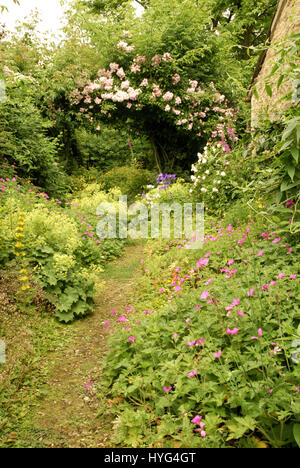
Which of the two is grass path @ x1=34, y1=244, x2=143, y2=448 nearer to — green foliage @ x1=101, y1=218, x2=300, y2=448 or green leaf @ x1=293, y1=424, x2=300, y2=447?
green foliage @ x1=101, y1=218, x2=300, y2=448

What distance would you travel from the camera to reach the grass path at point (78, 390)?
7.39ft

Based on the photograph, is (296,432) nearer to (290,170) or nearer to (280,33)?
(290,170)

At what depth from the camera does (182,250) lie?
4.63 m

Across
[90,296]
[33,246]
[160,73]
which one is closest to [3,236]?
[33,246]

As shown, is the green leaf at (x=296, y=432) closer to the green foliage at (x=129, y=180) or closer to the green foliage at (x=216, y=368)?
the green foliage at (x=216, y=368)

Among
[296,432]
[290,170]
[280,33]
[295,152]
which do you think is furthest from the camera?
[280,33]

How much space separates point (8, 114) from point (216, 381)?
6882 millimetres

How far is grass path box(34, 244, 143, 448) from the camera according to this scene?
7.39ft

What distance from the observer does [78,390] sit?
8.89 ft

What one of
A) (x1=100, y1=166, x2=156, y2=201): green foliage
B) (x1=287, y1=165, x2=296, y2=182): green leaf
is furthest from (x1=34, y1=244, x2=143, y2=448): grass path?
(x1=100, y1=166, x2=156, y2=201): green foliage

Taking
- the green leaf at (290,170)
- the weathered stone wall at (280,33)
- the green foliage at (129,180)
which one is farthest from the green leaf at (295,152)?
the green foliage at (129,180)

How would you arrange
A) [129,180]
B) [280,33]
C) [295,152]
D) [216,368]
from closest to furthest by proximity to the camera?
[216,368]
[295,152]
[280,33]
[129,180]

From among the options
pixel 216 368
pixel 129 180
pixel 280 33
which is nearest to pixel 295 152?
pixel 216 368
